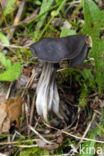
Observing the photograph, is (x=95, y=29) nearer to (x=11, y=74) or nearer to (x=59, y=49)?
(x=59, y=49)

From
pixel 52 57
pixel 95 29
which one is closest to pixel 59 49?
pixel 52 57

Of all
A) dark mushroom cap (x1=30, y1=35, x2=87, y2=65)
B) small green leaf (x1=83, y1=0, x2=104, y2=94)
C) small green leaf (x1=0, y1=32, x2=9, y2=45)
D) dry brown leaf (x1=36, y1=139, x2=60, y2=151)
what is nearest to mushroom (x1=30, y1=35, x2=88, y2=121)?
dark mushroom cap (x1=30, y1=35, x2=87, y2=65)

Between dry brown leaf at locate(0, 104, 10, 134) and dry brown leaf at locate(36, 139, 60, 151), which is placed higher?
dry brown leaf at locate(0, 104, 10, 134)

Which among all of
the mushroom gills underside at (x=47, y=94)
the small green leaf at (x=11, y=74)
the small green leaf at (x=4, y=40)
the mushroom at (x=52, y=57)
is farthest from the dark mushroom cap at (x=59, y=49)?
the small green leaf at (x=4, y=40)

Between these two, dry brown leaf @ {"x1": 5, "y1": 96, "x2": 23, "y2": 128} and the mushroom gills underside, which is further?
dry brown leaf @ {"x1": 5, "y1": 96, "x2": 23, "y2": 128}

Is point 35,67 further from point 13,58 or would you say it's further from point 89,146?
point 89,146

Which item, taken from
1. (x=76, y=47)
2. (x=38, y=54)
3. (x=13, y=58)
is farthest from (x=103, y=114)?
(x=13, y=58)

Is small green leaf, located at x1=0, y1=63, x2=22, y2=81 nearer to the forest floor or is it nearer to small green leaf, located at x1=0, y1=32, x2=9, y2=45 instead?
the forest floor
